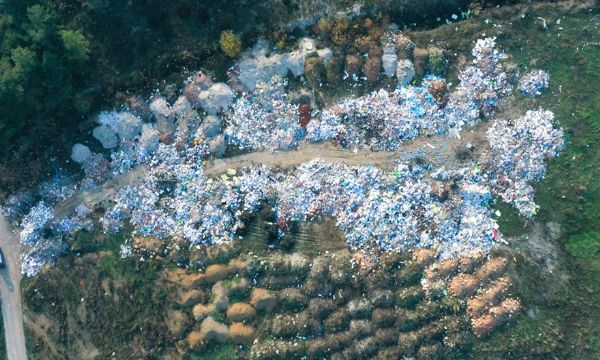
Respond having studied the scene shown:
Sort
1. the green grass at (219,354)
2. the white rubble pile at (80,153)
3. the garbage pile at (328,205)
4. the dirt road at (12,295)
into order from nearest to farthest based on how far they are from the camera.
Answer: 1. the green grass at (219,354)
2. the garbage pile at (328,205)
3. the dirt road at (12,295)
4. the white rubble pile at (80,153)

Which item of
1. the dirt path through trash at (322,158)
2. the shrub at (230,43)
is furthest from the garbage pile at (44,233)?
the shrub at (230,43)

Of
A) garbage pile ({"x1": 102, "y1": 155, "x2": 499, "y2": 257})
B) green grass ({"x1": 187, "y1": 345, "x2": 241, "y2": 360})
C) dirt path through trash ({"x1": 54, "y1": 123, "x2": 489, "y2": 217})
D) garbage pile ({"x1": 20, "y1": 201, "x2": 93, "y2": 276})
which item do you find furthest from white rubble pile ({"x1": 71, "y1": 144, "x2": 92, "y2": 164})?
green grass ({"x1": 187, "y1": 345, "x2": 241, "y2": 360})

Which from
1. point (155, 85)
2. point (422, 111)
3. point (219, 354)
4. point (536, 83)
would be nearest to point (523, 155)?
point (536, 83)

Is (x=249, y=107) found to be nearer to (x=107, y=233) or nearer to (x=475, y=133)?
(x=107, y=233)

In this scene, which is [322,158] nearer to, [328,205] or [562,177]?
[328,205]

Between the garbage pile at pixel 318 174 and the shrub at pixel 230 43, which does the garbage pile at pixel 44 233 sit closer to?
the garbage pile at pixel 318 174
